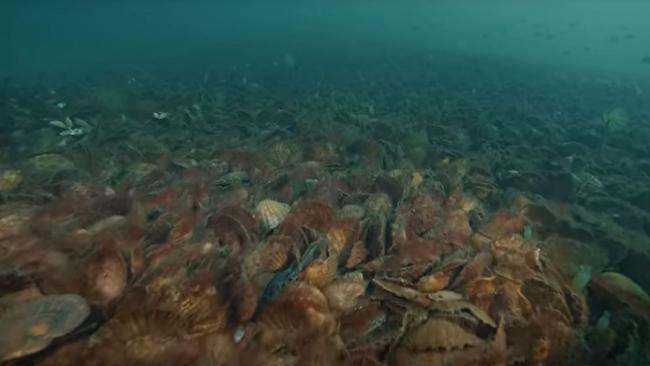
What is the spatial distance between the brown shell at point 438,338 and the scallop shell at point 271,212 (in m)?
1.89

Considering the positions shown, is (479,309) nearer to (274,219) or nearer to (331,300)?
(331,300)

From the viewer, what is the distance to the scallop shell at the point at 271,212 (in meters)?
4.30

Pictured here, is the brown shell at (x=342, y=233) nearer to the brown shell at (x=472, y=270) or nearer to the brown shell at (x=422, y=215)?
the brown shell at (x=422, y=215)

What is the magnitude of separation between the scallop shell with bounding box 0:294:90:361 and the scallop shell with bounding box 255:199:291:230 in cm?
185

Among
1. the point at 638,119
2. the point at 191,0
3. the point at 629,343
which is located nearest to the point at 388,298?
the point at 629,343

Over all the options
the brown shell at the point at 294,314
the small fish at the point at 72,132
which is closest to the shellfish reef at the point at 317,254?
the brown shell at the point at 294,314

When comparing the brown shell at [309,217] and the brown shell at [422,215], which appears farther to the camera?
the brown shell at [422,215]

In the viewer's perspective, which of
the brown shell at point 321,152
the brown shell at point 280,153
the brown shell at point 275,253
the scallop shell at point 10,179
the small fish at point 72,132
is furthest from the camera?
the small fish at point 72,132

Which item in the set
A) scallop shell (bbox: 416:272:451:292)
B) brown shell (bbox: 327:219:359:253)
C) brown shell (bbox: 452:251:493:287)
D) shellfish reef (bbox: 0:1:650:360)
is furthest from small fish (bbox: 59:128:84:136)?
brown shell (bbox: 452:251:493:287)

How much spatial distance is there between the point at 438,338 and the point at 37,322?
2261 millimetres

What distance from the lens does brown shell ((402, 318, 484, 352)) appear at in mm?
2598

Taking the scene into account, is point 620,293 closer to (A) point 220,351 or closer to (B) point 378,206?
(B) point 378,206

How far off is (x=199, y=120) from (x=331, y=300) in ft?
25.8

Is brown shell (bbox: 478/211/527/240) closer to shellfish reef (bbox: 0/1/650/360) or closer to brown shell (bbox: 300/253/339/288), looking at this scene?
shellfish reef (bbox: 0/1/650/360)
